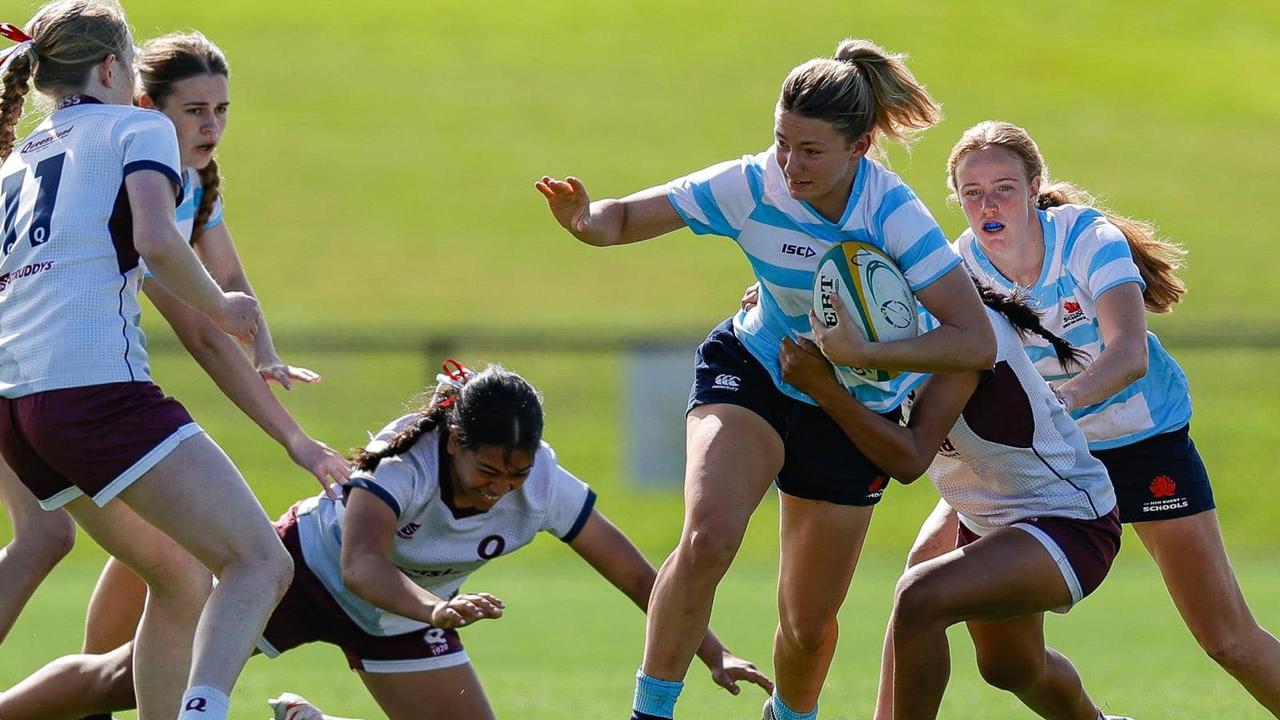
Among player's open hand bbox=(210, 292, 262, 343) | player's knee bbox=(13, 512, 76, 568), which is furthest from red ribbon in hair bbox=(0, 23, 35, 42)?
player's knee bbox=(13, 512, 76, 568)

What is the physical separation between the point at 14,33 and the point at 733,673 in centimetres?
264

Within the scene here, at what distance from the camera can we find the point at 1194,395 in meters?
18.4

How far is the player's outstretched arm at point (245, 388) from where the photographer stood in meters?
4.35

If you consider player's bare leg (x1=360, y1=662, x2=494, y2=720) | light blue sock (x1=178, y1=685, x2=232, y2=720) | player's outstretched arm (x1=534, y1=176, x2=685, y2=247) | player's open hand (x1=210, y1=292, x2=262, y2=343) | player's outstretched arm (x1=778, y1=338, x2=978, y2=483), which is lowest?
player's bare leg (x1=360, y1=662, x2=494, y2=720)

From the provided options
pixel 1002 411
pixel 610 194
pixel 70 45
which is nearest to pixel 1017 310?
pixel 1002 411

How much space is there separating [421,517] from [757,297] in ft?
3.94

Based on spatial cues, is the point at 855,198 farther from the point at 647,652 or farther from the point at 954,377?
the point at 647,652

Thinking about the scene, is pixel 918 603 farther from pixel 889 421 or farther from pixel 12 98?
pixel 12 98

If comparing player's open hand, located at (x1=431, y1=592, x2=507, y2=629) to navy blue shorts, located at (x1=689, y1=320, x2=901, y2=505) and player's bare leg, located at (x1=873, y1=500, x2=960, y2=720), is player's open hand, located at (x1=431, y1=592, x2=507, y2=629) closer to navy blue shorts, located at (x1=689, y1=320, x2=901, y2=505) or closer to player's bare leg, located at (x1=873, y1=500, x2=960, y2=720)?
navy blue shorts, located at (x1=689, y1=320, x2=901, y2=505)

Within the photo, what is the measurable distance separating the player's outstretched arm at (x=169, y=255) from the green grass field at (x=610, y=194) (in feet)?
7.96

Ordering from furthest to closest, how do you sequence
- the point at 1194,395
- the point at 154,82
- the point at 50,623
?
the point at 1194,395 → the point at 50,623 → the point at 154,82

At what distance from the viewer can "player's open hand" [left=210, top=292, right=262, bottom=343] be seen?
406 cm

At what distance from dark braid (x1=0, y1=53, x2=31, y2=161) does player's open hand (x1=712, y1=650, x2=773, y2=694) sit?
239 centimetres

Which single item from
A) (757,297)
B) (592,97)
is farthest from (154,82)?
(592,97)
